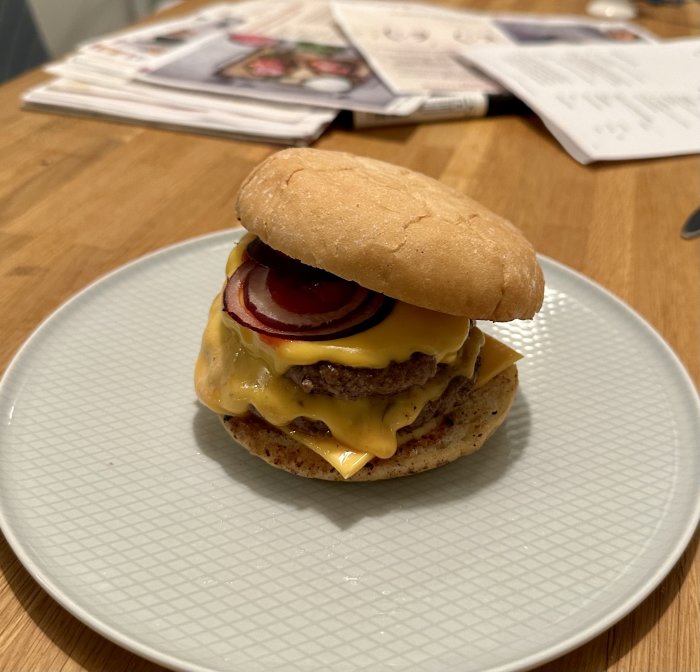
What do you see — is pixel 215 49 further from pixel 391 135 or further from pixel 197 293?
pixel 197 293

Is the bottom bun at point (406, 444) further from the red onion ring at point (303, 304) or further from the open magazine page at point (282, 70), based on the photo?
the open magazine page at point (282, 70)

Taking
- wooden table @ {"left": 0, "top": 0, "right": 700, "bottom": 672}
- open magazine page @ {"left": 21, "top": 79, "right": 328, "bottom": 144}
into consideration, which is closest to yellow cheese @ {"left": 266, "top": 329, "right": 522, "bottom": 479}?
wooden table @ {"left": 0, "top": 0, "right": 700, "bottom": 672}

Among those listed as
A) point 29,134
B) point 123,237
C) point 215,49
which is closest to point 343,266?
point 123,237

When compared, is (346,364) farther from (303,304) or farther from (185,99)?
(185,99)

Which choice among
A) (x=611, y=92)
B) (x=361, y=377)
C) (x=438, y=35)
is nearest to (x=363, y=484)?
→ (x=361, y=377)

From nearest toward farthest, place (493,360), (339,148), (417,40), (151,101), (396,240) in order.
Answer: (396,240)
(493,360)
(339,148)
(151,101)
(417,40)

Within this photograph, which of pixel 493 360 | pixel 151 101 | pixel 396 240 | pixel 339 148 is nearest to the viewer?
pixel 396 240
